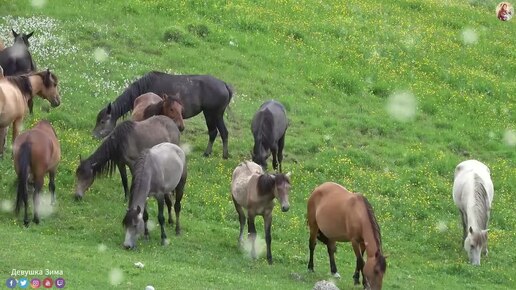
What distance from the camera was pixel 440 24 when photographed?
1423 inches

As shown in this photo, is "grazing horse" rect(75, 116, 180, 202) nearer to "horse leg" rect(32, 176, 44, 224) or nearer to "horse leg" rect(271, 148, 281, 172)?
"horse leg" rect(32, 176, 44, 224)

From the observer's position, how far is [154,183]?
1669 cm

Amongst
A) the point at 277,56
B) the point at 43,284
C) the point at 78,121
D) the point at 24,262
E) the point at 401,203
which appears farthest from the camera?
the point at 277,56

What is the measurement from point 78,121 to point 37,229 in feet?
21.8

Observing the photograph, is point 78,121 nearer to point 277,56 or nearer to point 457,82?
point 277,56

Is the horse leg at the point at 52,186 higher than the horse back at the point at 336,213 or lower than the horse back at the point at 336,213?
lower

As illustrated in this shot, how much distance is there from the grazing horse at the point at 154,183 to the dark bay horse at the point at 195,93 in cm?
491

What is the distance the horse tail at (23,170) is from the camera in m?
16.7

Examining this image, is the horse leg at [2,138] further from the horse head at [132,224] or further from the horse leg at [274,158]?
the horse leg at [274,158]

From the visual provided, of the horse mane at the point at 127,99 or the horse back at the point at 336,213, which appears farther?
the horse mane at the point at 127,99

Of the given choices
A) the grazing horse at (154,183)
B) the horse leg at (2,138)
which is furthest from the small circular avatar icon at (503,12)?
the horse leg at (2,138)

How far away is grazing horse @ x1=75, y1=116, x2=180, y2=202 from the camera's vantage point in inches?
713

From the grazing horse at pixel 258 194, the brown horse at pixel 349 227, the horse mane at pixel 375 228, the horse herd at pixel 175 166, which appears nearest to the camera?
the brown horse at pixel 349 227

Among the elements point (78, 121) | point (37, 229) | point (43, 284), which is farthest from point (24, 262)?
point (78, 121)
